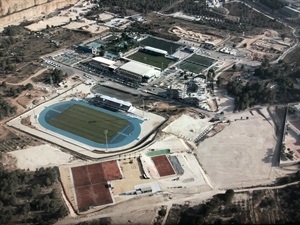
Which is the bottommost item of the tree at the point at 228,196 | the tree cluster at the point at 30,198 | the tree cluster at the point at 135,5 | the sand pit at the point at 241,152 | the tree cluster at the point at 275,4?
the sand pit at the point at 241,152

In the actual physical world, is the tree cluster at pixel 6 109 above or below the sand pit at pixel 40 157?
above

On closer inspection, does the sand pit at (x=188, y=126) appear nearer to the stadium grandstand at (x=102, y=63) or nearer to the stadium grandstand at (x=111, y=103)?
the stadium grandstand at (x=111, y=103)

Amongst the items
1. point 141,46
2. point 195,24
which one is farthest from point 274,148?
point 195,24

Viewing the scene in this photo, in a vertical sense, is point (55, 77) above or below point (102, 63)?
below

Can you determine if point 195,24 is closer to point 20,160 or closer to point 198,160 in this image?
point 198,160

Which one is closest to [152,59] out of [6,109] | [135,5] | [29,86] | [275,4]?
[29,86]

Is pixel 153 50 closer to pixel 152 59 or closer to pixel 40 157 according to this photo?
pixel 152 59

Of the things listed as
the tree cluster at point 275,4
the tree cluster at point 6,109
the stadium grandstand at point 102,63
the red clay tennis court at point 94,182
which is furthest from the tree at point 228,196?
the tree cluster at point 275,4
